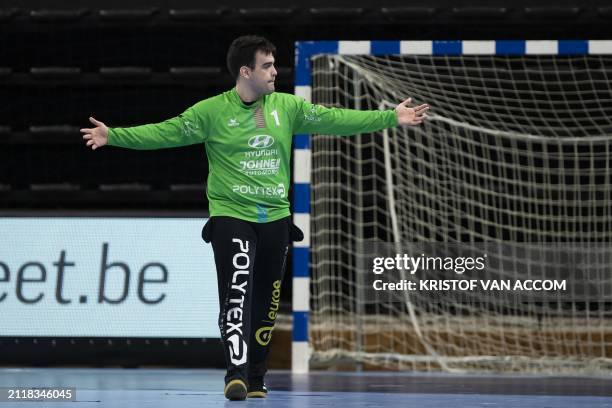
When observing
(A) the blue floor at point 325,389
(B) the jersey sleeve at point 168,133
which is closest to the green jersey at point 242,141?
(B) the jersey sleeve at point 168,133

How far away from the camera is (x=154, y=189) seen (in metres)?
8.62

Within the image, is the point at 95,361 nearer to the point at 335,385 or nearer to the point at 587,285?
the point at 335,385

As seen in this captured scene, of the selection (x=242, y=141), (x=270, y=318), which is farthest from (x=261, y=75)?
(x=270, y=318)

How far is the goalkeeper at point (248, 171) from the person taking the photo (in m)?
4.59

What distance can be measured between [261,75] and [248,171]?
0.41 metres

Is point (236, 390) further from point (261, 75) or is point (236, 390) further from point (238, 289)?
point (261, 75)

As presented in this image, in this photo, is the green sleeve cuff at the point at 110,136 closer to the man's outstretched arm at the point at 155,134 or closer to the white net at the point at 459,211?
the man's outstretched arm at the point at 155,134

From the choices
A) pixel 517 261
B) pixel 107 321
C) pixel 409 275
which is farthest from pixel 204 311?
pixel 517 261

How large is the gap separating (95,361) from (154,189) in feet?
6.10

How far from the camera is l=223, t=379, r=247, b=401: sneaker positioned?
4.47 meters

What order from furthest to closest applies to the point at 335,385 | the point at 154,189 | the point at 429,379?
the point at 154,189
the point at 429,379
the point at 335,385

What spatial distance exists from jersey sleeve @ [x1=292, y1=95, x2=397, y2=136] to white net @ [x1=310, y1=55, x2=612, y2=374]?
2.63m

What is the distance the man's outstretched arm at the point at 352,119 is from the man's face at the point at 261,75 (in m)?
0.22

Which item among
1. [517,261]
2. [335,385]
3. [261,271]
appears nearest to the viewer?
[261,271]
